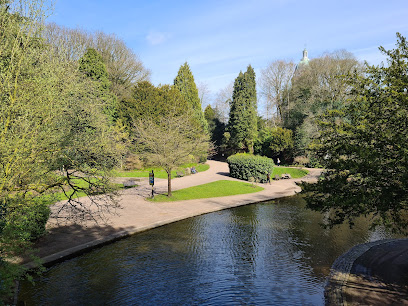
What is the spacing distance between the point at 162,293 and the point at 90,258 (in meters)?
4.22

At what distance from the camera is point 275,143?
51844mm

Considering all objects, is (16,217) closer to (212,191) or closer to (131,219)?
(131,219)

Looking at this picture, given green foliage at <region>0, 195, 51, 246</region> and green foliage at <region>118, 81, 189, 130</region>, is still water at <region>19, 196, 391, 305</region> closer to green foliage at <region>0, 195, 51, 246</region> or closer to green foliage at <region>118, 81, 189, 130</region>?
green foliage at <region>0, 195, 51, 246</region>

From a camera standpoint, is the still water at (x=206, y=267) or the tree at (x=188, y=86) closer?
the still water at (x=206, y=267)

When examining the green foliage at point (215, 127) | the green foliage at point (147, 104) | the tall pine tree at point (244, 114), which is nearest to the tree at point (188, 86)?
the tall pine tree at point (244, 114)

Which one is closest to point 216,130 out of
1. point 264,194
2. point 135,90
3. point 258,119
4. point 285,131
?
point 258,119

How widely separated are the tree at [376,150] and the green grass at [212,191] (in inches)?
599

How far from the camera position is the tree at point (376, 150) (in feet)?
26.4

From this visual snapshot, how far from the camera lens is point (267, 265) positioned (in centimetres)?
1167

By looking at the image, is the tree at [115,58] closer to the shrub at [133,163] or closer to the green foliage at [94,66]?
the green foliage at [94,66]

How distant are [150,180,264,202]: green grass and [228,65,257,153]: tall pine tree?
2849 cm

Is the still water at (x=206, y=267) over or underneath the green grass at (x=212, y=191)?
underneath

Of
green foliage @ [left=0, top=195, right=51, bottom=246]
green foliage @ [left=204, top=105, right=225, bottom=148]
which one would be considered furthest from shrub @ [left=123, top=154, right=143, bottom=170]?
green foliage @ [left=204, top=105, right=225, bottom=148]

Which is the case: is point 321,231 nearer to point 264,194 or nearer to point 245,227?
point 245,227
